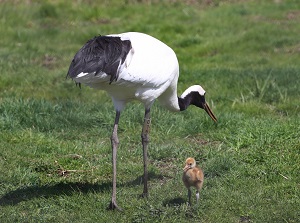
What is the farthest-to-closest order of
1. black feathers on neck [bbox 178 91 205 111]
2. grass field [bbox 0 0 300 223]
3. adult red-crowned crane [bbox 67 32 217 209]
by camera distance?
black feathers on neck [bbox 178 91 205 111], grass field [bbox 0 0 300 223], adult red-crowned crane [bbox 67 32 217 209]

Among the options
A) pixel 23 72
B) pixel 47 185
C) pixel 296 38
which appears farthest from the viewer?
pixel 296 38

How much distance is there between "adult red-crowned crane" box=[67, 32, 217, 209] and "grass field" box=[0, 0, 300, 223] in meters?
0.50

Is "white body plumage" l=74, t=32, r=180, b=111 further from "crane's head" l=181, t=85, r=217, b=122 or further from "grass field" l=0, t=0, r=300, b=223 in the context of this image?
"grass field" l=0, t=0, r=300, b=223

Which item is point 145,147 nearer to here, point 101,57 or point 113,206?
point 113,206

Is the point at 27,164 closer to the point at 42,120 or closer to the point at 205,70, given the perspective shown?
the point at 42,120

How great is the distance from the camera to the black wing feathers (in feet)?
17.7

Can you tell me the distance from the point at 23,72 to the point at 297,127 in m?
4.69

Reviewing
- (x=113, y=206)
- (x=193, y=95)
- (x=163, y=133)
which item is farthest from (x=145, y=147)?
(x=163, y=133)

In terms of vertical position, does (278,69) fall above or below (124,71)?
below

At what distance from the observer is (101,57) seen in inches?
215

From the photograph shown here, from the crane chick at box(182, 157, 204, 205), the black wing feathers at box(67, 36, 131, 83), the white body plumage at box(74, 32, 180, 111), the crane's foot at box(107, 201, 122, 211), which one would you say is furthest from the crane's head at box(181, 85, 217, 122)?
the crane's foot at box(107, 201, 122, 211)

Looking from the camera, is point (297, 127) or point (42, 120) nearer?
point (297, 127)

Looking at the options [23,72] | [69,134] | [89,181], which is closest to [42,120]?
[69,134]

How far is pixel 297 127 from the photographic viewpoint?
294 inches
